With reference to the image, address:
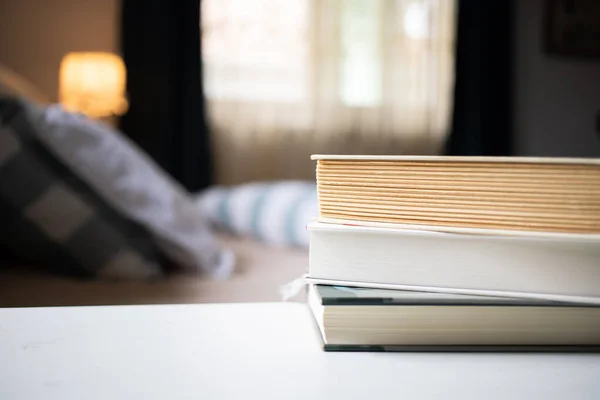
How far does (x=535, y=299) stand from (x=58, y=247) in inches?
31.7

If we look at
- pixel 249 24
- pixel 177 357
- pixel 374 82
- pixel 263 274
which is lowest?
pixel 263 274

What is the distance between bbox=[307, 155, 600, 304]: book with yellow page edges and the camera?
0.98ft

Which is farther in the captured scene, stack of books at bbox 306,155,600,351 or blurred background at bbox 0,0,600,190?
blurred background at bbox 0,0,600,190

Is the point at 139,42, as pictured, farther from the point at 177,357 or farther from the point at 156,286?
the point at 177,357

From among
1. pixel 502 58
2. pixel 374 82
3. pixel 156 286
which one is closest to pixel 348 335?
pixel 156 286

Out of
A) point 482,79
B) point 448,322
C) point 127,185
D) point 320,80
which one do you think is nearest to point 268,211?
point 127,185

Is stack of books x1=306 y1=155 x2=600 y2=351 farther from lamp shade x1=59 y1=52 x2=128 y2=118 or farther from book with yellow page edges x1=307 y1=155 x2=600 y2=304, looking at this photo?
lamp shade x1=59 y1=52 x2=128 y2=118

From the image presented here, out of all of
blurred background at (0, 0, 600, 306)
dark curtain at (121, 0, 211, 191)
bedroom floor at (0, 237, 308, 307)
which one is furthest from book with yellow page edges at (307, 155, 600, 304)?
dark curtain at (121, 0, 211, 191)

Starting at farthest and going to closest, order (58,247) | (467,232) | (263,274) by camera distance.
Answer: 1. (263,274)
2. (58,247)
3. (467,232)

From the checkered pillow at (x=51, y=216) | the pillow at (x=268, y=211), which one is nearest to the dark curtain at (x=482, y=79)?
the pillow at (x=268, y=211)

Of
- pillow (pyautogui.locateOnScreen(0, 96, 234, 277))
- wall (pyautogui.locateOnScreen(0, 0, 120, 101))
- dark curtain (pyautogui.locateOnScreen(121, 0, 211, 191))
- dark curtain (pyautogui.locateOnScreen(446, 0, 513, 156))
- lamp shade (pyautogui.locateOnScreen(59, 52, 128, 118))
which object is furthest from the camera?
dark curtain (pyautogui.locateOnScreen(446, 0, 513, 156))

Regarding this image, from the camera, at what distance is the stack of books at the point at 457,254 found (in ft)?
0.99

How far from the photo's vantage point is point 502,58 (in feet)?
10.2

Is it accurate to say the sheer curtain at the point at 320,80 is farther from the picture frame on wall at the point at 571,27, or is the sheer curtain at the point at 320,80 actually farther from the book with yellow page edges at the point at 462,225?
the book with yellow page edges at the point at 462,225
